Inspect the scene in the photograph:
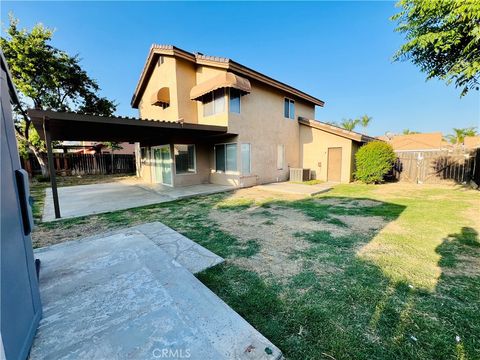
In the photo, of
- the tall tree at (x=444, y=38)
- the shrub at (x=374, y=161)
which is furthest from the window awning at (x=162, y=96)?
the shrub at (x=374, y=161)

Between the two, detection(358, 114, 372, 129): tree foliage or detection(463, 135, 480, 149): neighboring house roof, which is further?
detection(358, 114, 372, 129): tree foliage

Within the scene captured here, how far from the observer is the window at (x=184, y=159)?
1158 cm

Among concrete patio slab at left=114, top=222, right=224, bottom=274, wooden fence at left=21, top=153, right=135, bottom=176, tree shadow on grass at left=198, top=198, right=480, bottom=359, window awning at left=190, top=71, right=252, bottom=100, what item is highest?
window awning at left=190, top=71, right=252, bottom=100

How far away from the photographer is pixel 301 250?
4.01 meters

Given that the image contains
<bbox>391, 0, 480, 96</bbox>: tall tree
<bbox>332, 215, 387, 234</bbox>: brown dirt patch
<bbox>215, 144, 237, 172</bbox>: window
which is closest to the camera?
<bbox>332, 215, 387, 234</bbox>: brown dirt patch

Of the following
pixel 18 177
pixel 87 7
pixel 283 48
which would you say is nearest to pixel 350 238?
pixel 18 177

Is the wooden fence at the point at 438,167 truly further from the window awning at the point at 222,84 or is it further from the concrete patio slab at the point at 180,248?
the concrete patio slab at the point at 180,248

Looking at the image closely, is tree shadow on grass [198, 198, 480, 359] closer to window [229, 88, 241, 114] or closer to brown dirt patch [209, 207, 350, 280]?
brown dirt patch [209, 207, 350, 280]

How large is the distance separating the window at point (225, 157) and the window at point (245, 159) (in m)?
0.47

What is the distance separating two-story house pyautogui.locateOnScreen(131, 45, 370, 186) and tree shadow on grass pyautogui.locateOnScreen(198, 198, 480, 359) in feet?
26.2

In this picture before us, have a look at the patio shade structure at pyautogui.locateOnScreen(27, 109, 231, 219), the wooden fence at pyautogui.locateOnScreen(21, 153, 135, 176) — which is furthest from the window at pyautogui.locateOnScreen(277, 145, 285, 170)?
the wooden fence at pyautogui.locateOnScreen(21, 153, 135, 176)

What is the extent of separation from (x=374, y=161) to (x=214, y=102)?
9.51 metres

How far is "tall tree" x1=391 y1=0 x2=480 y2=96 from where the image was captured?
229 inches

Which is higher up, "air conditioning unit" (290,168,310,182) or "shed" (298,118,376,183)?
"shed" (298,118,376,183)
